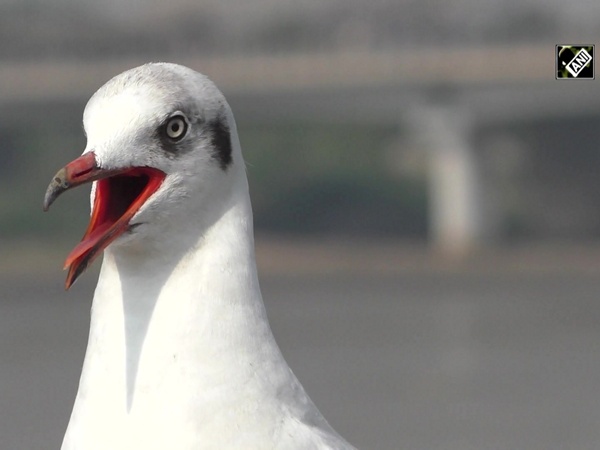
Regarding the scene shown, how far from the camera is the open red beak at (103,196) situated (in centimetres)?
331

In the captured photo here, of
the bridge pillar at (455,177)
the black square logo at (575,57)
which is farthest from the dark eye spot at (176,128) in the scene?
the bridge pillar at (455,177)

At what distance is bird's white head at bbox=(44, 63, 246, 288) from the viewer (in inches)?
132

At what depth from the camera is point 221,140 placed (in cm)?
365

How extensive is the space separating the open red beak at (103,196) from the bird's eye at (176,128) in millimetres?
104

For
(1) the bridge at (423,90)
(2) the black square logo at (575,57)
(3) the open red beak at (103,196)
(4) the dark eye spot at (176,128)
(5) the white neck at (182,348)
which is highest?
(1) the bridge at (423,90)

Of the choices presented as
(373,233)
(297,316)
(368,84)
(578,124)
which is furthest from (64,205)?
(297,316)

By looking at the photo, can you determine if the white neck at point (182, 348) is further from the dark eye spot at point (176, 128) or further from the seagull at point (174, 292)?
the dark eye spot at point (176, 128)

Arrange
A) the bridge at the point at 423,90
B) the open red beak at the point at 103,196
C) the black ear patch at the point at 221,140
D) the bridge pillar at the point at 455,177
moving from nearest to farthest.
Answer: the open red beak at the point at 103,196 < the black ear patch at the point at 221,140 < the bridge at the point at 423,90 < the bridge pillar at the point at 455,177

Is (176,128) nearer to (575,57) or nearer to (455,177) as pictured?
(575,57)

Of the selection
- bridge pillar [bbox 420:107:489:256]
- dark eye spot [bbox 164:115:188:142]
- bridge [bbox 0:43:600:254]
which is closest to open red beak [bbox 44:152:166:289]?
dark eye spot [bbox 164:115:188:142]

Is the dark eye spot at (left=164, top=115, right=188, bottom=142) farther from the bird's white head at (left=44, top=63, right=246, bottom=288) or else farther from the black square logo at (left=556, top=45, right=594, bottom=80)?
the black square logo at (left=556, top=45, right=594, bottom=80)

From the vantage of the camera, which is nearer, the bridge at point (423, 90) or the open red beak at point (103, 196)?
the open red beak at point (103, 196)

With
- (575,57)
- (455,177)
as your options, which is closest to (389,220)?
(455,177)

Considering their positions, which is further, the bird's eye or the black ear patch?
the black ear patch
